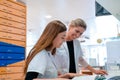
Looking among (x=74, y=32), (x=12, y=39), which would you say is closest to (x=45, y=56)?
(x=74, y=32)

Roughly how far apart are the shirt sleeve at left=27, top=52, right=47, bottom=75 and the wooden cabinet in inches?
88.7

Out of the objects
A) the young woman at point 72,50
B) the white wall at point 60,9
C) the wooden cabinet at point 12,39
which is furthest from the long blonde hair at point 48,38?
the white wall at point 60,9

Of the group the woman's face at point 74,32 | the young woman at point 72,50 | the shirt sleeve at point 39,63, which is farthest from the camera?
the woman's face at point 74,32

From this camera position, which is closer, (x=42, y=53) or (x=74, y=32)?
(x=42, y=53)

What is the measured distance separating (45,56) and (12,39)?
2.46 metres

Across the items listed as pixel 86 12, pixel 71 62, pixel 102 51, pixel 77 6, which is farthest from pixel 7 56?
pixel 102 51

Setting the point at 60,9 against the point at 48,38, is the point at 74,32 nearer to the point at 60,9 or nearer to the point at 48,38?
the point at 48,38

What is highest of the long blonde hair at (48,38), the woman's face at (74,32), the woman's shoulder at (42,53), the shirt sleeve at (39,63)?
the woman's face at (74,32)

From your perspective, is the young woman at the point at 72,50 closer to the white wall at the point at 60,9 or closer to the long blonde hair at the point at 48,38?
the long blonde hair at the point at 48,38

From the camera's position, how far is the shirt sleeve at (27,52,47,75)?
1.09m

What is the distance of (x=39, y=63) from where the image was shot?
1.11 metres

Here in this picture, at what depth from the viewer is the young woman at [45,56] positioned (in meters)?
1.09

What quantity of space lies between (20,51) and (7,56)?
0.35m

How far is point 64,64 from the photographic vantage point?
172cm
